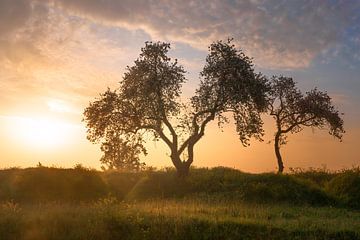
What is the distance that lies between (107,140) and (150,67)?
7.93 metres

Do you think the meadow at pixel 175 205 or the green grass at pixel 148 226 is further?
the meadow at pixel 175 205

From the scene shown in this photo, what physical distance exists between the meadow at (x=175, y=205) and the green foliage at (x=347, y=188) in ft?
0.26

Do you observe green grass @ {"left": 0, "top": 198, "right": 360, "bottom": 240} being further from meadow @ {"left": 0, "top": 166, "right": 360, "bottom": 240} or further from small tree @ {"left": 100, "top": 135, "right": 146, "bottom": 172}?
small tree @ {"left": 100, "top": 135, "right": 146, "bottom": 172}

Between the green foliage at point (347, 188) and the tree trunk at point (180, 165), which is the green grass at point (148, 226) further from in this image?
the tree trunk at point (180, 165)

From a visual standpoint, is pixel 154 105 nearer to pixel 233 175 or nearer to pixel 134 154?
pixel 134 154

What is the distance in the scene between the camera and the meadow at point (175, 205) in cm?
2398

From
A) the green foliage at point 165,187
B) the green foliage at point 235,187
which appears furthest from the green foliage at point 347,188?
the green foliage at point 235,187

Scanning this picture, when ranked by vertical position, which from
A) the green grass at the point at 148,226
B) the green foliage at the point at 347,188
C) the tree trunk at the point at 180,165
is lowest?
the green grass at the point at 148,226

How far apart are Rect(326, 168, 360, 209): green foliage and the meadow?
0.26 feet

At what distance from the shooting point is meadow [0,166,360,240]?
23984 millimetres

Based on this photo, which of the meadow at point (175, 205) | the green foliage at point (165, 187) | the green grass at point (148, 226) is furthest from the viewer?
the green foliage at point (165, 187)

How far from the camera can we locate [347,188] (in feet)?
133

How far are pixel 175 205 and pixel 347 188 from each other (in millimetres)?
17253

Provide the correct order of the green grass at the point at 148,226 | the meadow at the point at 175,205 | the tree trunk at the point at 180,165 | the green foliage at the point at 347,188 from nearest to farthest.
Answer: the green grass at the point at 148,226
the meadow at the point at 175,205
the green foliage at the point at 347,188
the tree trunk at the point at 180,165
